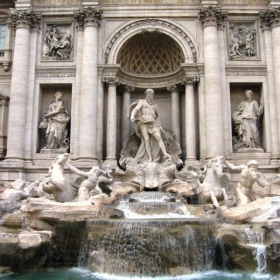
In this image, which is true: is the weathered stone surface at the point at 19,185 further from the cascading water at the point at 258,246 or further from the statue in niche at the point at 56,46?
the cascading water at the point at 258,246

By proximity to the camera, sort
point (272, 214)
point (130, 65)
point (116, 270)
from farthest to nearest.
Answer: point (130, 65)
point (272, 214)
point (116, 270)

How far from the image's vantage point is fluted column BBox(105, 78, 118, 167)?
17922 millimetres

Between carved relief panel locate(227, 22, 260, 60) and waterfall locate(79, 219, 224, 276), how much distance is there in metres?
10.6

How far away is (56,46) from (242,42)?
9.38 m

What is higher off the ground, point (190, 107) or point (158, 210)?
Answer: point (190, 107)

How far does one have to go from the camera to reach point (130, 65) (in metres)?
20.1

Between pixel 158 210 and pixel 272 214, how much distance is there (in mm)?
3755

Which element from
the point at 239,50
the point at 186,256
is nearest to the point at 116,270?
the point at 186,256

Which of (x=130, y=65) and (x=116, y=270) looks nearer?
(x=116, y=270)

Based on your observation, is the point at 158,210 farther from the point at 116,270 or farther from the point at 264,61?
the point at 264,61

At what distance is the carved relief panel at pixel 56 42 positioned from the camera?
1902 centimetres

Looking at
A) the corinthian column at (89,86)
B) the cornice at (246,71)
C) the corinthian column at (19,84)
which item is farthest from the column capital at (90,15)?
the cornice at (246,71)

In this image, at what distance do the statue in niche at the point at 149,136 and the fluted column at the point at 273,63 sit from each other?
4633mm

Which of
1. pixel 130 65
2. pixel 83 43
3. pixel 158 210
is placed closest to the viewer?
pixel 158 210
